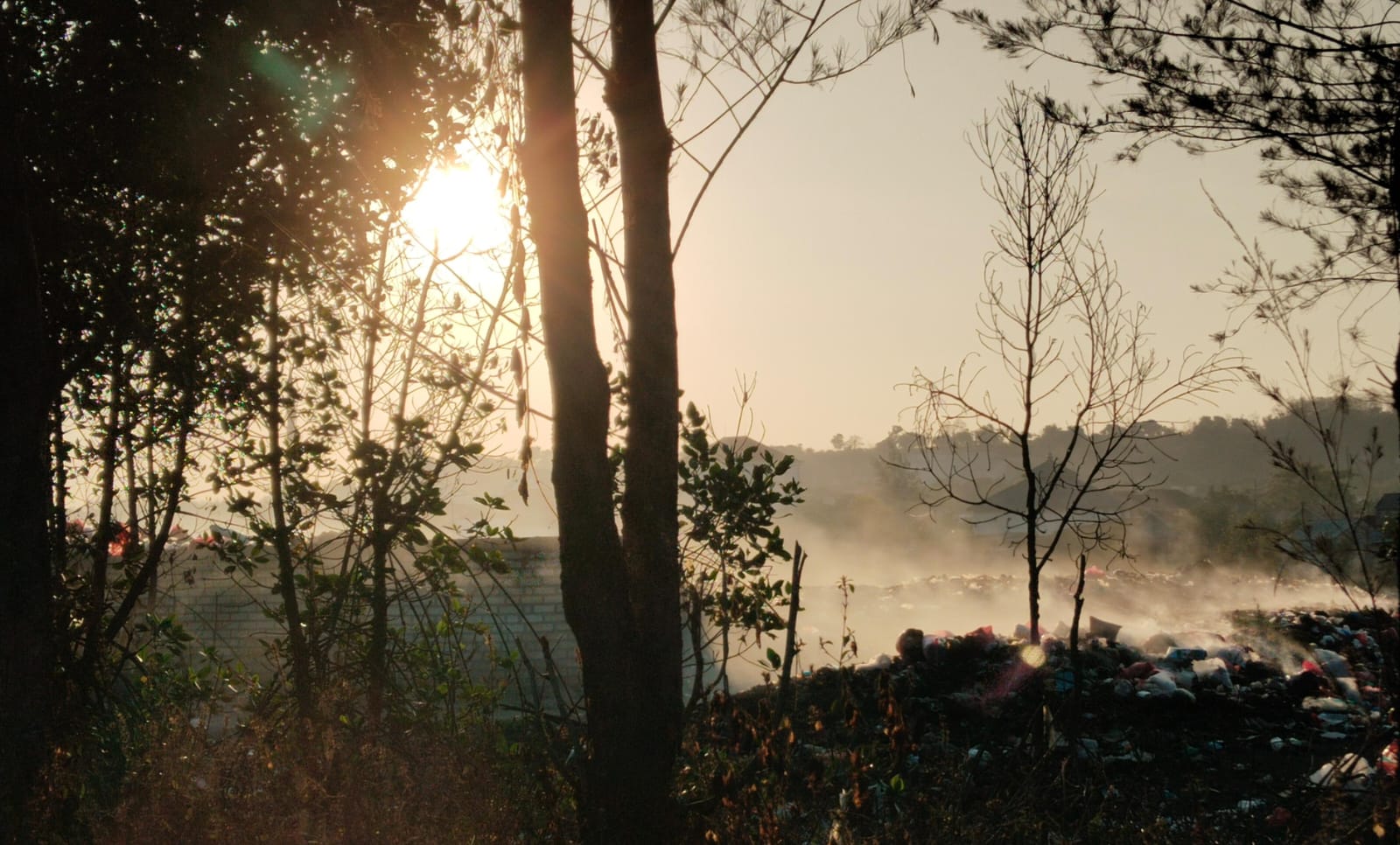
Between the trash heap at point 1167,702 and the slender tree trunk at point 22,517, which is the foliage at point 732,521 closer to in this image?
the trash heap at point 1167,702

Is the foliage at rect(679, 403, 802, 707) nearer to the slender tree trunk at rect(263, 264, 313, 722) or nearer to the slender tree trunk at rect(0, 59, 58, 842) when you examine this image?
the slender tree trunk at rect(263, 264, 313, 722)

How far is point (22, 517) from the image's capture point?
382cm

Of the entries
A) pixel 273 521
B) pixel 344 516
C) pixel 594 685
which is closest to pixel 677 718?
pixel 594 685

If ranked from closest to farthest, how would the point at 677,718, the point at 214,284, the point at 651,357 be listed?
the point at 677,718, the point at 651,357, the point at 214,284

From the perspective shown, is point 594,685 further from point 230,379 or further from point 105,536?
point 105,536

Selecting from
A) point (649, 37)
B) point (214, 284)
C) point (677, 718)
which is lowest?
point (677, 718)

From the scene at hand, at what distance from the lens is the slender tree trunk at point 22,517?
3.74 metres

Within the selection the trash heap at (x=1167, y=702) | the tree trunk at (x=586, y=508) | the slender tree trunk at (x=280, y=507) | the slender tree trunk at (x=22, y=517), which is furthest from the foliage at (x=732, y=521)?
the slender tree trunk at (x=22, y=517)

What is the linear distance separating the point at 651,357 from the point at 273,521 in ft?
7.92

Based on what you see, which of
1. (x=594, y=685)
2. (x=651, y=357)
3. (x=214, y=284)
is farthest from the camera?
(x=214, y=284)

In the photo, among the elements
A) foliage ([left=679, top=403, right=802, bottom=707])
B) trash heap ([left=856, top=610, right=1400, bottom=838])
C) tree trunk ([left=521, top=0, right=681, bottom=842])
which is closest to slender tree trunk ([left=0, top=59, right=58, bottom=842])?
tree trunk ([left=521, top=0, right=681, bottom=842])

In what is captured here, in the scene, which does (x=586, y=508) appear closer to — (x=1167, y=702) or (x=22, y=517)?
(x=22, y=517)

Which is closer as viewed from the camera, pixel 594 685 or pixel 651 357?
pixel 594 685

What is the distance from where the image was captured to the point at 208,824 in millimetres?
3303
